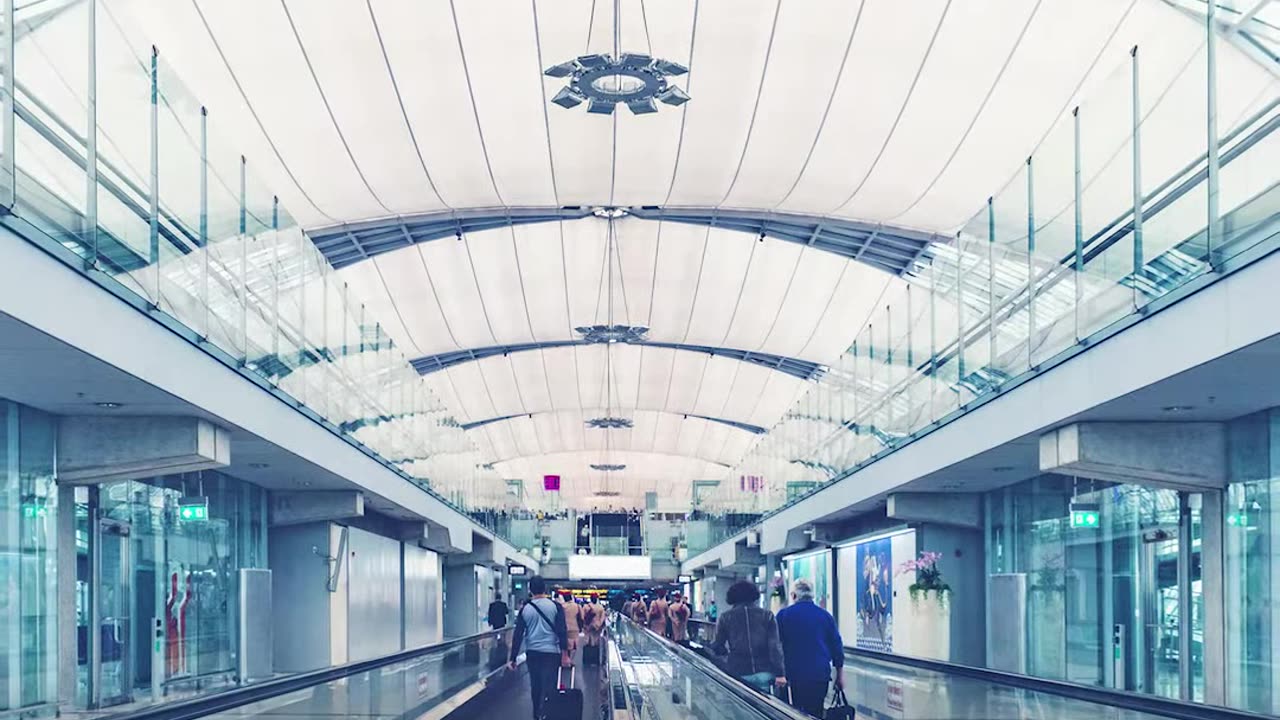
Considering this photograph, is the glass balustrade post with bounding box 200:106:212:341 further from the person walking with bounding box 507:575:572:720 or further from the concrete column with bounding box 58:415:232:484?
the person walking with bounding box 507:575:572:720

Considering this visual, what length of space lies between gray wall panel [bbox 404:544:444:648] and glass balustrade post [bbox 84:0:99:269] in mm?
27821

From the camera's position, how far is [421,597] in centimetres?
4266

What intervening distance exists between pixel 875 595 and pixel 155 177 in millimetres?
22957

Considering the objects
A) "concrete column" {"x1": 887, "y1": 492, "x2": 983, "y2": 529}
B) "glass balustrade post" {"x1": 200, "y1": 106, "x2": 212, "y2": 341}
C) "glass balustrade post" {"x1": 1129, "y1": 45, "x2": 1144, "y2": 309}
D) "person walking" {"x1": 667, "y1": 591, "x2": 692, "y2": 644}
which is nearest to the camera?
"glass balustrade post" {"x1": 1129, "y1": 45, "x2": 1144, "y2": 309}

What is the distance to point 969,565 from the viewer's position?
2778 cm

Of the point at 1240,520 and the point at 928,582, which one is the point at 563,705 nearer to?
the point at 1240,520

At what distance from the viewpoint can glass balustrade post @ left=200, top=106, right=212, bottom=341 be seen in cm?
1481

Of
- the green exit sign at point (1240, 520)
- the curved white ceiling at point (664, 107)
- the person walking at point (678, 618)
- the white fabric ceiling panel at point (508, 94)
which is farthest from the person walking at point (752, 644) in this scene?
the person walking at point (678, 618)

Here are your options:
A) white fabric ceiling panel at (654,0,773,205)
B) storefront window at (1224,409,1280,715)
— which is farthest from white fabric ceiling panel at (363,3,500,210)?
storefront window at (1224,409,1280,715)

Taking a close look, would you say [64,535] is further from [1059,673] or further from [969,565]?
[969,565]

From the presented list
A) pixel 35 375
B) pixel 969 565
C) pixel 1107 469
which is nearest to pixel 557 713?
pixel 35 375

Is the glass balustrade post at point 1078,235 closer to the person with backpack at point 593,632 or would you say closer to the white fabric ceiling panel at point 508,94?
the white fabric ceiling panel at point 508,94

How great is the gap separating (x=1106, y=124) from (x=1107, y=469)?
414 cm

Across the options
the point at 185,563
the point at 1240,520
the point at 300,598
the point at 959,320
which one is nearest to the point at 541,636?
the point at 1240,520
